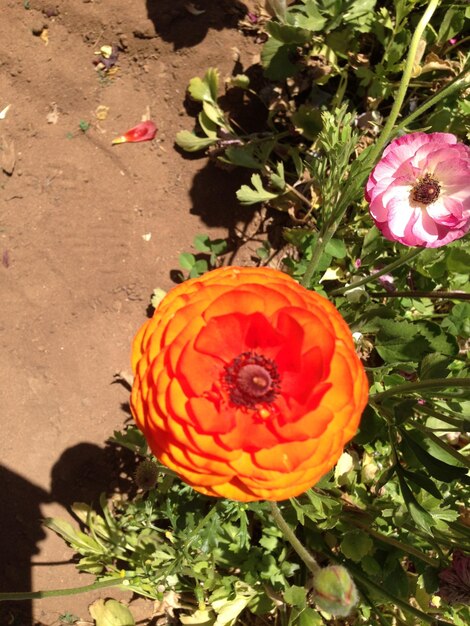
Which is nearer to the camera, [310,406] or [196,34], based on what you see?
[310,406]

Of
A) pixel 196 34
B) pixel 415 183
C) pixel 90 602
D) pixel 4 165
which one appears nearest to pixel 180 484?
pixel 90 602

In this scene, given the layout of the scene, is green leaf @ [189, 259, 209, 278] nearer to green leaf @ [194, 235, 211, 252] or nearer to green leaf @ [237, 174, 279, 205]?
green leaf @ [194, 235, 211, 252]

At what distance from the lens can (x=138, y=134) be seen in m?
2.56

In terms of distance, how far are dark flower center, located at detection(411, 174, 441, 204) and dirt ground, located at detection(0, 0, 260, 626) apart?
1.15m

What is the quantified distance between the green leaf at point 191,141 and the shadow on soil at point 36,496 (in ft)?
4.30

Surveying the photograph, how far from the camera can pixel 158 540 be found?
2098 mm

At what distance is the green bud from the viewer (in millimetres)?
1143

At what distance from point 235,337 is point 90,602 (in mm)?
1735

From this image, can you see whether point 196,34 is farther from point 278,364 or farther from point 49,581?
point 49,581

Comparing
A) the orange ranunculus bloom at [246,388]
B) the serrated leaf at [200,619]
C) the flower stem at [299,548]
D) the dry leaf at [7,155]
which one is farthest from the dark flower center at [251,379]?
the dry leaf at [7,155]

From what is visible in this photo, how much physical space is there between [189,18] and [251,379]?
207 centimetres

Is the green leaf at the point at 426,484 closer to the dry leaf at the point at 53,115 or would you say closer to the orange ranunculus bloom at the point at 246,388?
the orange ranunculus bloom at the point at 246,388

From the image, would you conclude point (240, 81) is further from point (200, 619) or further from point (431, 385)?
point (200, 619)

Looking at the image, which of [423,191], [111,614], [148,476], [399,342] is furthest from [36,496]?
[423,191]
